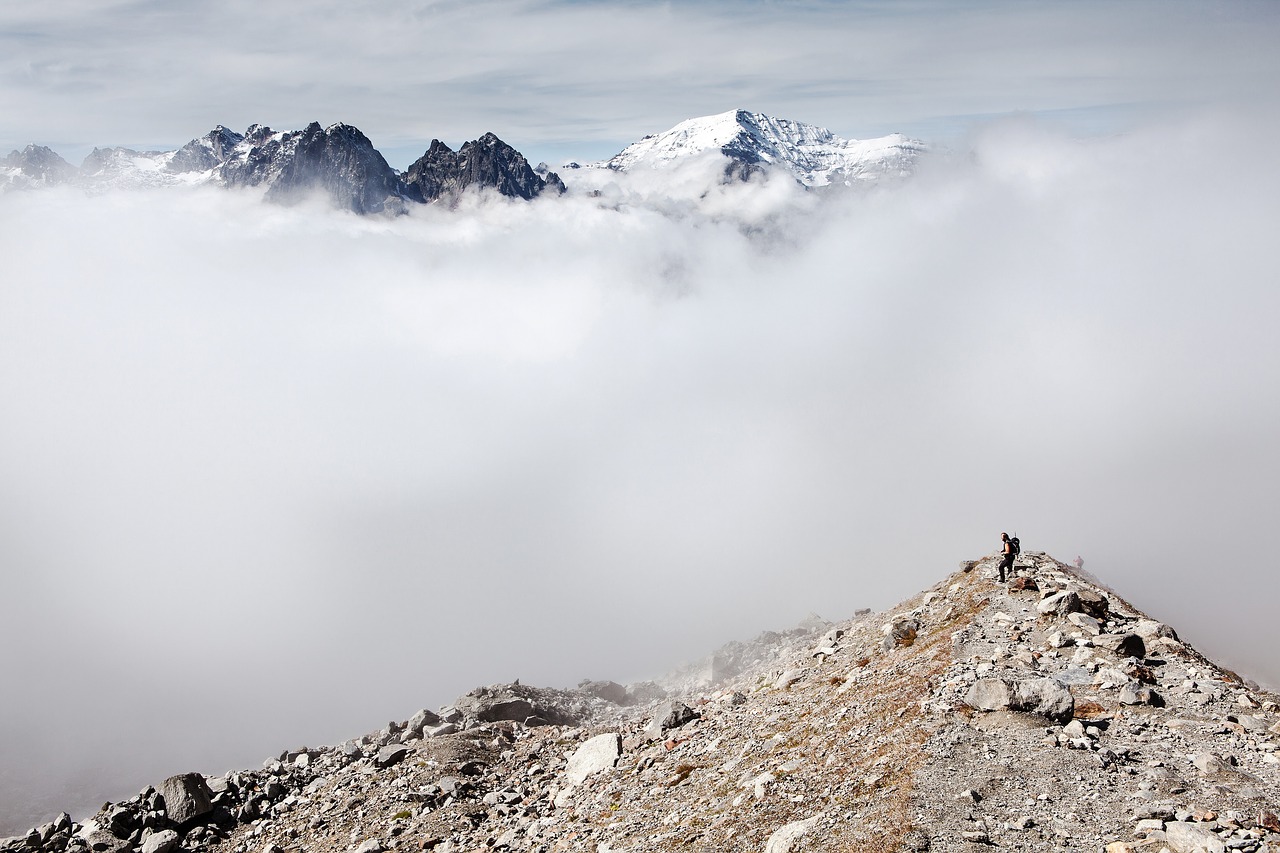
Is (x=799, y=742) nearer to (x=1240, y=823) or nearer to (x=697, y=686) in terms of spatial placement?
(x=1240, y=823)

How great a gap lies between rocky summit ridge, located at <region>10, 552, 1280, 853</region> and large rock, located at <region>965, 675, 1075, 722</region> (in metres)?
0.06

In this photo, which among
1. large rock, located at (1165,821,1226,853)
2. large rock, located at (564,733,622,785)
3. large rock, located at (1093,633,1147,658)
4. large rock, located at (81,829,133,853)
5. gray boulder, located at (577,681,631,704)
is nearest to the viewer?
large rock, located at (1165,821,1226,853)

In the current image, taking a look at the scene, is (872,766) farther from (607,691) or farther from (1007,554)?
(607,691)

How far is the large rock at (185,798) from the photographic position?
3678 centimetres

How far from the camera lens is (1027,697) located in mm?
23344

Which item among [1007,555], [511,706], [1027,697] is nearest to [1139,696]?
[1027,697]

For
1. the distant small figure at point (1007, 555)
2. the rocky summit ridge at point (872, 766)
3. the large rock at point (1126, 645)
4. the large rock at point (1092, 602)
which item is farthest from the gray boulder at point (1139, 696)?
the distant small figure at point (1007, 555)

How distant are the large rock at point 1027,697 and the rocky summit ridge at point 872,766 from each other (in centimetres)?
6

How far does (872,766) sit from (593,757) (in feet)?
46.9

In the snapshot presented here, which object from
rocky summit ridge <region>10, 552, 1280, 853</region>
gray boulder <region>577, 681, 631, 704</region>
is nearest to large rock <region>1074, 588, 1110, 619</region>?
rocky summit ridge <region>10, 552, 1280, 853</region>

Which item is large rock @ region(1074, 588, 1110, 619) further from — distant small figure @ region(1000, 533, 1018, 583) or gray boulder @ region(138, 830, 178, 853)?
gray boulder @ region(138, 830, 178, 853)

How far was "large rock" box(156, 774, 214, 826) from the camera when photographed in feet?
121

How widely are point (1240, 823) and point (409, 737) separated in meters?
40.9

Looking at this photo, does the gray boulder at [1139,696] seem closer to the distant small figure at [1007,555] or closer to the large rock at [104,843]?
the distant small figure at [1007,555]
